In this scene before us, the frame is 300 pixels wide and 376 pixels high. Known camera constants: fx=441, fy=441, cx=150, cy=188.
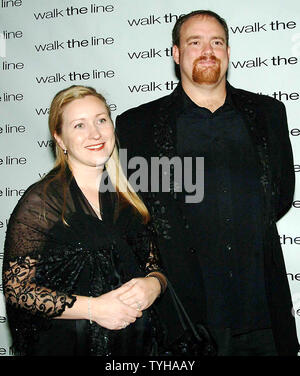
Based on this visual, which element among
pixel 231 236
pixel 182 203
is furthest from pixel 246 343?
pixel 182 203

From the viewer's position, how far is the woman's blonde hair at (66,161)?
1873 millimetres

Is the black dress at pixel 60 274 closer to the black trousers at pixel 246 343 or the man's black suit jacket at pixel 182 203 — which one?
the man's black suit jacket at pixel 182 203

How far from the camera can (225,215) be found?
2.14m

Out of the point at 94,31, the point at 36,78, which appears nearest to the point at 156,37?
the point at 94,31

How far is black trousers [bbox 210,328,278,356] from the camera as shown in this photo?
7.05 feet

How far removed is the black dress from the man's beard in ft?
3.05

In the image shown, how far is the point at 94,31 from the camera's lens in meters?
3.05

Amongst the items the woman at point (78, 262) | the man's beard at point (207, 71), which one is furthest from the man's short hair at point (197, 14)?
the woman at point (78, 262)

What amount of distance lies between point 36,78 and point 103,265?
189cm

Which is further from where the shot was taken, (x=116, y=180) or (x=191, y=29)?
(x=191, y=29)

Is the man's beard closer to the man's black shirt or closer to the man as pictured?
the man

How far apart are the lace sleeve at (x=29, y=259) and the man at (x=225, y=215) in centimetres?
60

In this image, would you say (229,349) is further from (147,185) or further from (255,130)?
(255,130)

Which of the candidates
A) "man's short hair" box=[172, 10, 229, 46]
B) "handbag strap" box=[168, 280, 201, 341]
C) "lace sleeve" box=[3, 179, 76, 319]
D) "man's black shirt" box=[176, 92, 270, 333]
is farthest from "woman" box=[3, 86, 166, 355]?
"man's short hair" box=[172, 10, 229, 46]
